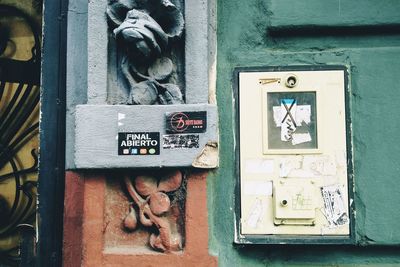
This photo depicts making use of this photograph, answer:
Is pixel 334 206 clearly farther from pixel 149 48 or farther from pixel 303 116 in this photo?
pixel 149 48

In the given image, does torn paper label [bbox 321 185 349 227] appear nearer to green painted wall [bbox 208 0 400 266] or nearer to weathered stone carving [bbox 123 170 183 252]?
green painted wall [bbox 208 0 400 266]

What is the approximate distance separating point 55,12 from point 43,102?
466 mm

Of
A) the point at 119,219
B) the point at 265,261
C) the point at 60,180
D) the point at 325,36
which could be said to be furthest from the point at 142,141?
the point at 325,36

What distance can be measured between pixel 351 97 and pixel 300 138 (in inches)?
11.8

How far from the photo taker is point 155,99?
2.40m

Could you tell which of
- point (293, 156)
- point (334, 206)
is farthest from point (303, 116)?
point (334, 206)

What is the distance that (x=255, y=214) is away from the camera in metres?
2.35

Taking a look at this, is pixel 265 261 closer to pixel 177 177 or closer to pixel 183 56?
pixel 177 177

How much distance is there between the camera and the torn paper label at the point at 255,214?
235 centimetres

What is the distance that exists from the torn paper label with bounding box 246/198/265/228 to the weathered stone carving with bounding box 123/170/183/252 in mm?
310

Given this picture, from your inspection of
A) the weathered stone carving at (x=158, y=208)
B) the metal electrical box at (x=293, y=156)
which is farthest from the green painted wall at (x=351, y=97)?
the weathered stone carving at (x=158, y=208)

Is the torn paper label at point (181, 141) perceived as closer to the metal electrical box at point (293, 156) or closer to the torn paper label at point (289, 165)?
the metal electrical box at point (293, 156)

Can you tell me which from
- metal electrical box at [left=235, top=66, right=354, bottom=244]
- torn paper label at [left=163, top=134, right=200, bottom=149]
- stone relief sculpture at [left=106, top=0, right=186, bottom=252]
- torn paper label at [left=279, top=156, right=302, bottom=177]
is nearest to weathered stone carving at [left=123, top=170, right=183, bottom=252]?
stone relief sculpture at [left=106, top=0, right=186, bottom=252]

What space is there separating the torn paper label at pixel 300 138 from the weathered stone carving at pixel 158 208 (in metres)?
0.53
